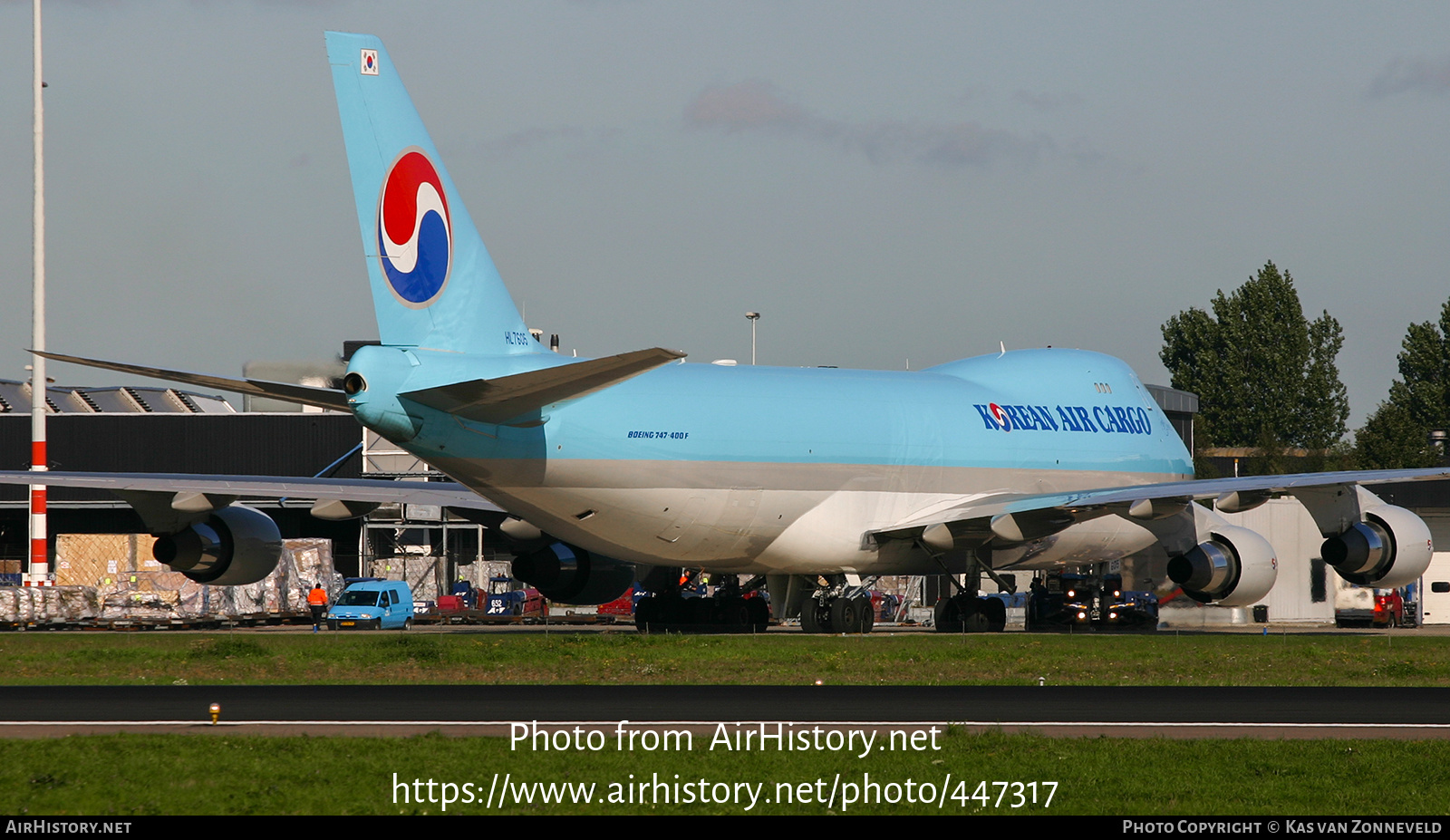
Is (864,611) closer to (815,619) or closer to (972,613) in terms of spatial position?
(815,619)

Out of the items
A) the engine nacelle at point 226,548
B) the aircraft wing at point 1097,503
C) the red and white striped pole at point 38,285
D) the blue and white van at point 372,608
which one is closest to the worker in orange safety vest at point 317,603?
the blue and white van at point 372,608

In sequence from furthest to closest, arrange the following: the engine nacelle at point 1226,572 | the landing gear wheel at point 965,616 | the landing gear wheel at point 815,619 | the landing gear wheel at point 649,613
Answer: the landing gear wheel at point 649,613 → the landing gear wheel at point 965,616 → the landing gear wheel at point 815,619 → the engine nacelle at point 1226,572

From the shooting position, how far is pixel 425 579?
5697 cm

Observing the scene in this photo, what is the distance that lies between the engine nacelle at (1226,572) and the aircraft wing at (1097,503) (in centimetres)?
166

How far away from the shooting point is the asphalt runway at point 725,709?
49.3 feet

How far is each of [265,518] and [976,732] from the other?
18.9 metres

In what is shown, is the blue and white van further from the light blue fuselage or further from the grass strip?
the light blue fuselage

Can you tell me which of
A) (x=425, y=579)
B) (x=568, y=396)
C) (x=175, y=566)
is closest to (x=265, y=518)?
(x=175, y=566)

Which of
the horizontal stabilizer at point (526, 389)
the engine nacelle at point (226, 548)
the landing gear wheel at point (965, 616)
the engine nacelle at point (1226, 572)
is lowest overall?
the landing gear wheel at point (965, 616)

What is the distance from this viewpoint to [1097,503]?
30.2m

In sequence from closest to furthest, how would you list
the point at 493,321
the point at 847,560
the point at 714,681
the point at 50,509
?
the point at 714,681, the point at 493,321, the point at 847,560, the point at 50,509

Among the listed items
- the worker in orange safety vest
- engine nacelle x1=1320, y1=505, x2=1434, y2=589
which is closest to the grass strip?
engine nacelle x1=1320, y1=505, x2=1434, y2=589

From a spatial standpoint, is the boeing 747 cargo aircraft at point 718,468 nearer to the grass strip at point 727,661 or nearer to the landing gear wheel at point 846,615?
the landing gear wheel at point 846,615
